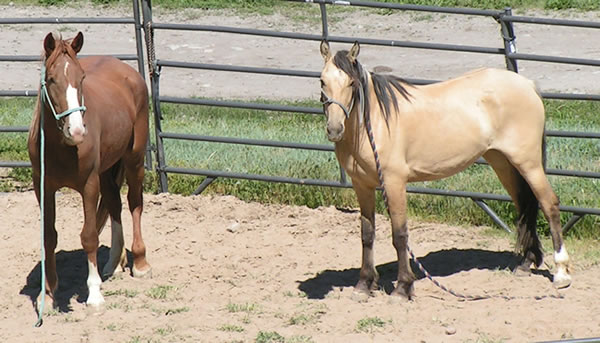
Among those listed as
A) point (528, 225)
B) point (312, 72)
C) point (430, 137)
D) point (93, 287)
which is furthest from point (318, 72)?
point (93, 287)

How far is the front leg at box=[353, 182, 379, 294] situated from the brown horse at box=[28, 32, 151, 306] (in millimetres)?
1656

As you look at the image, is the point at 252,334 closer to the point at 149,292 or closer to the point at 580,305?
the point at 149,292

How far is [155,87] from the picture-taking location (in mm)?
9367

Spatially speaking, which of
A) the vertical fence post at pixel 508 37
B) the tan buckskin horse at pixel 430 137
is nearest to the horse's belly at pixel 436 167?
the tan buckskin horse at pixel 430 137

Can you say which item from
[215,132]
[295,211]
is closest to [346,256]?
[295,211]

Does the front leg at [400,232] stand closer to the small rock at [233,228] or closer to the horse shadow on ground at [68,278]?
the small rock at [233,228]

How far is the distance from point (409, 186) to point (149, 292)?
2.57m

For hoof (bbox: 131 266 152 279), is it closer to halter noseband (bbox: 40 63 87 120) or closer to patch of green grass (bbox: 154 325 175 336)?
patch of green grass (bbox: 154 325 175 336)

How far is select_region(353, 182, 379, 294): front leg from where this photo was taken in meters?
7.26

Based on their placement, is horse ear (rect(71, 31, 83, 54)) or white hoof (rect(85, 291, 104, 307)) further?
white hoof (rect(85, 291, 104, 307))

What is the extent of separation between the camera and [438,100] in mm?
7285

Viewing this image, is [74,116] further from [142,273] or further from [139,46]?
[139,46]

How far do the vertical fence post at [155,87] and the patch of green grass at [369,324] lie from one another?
132 inches

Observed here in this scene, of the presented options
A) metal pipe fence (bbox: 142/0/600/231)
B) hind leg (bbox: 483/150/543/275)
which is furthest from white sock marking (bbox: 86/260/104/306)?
hind leg (bbox: 483/150/543/275)
